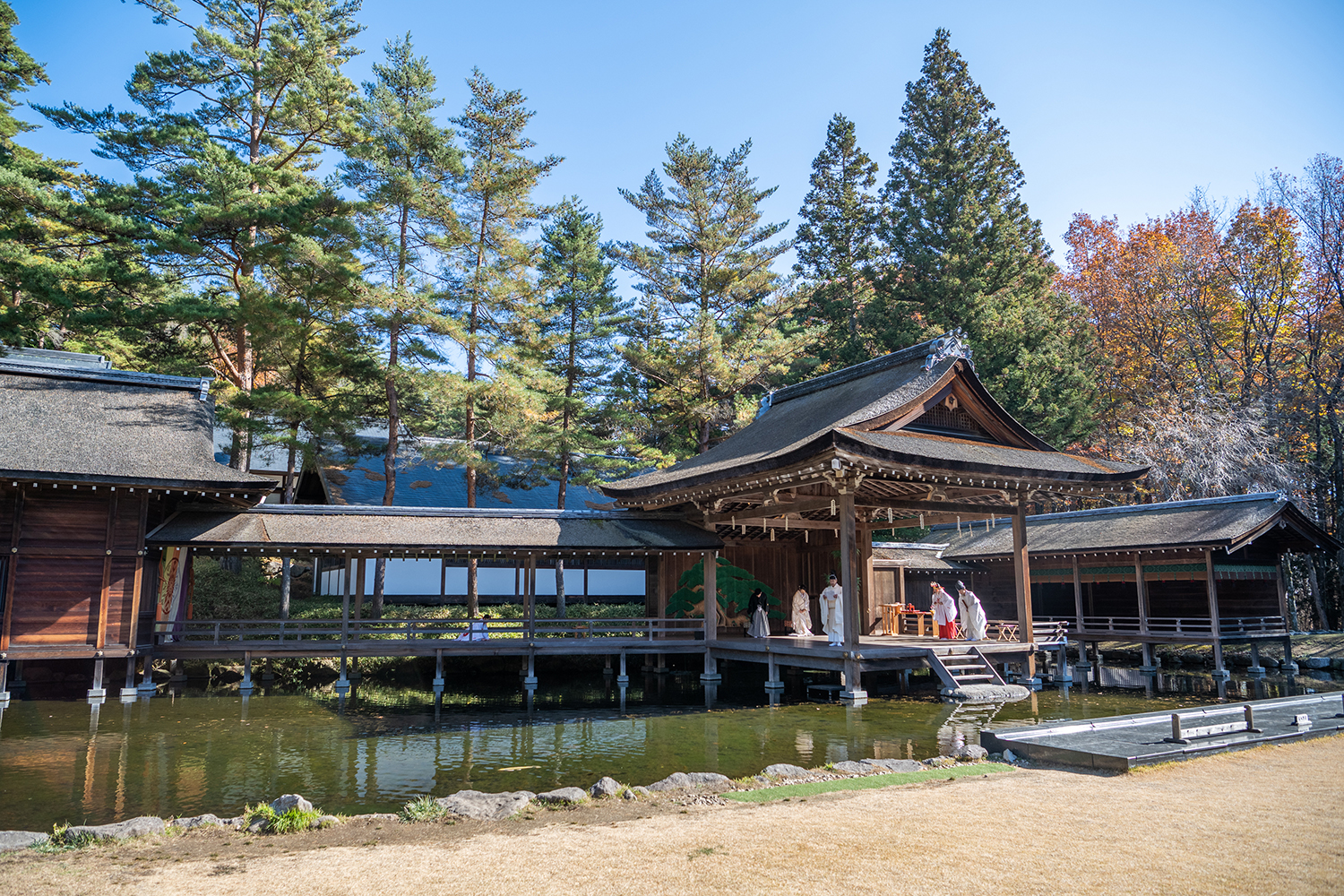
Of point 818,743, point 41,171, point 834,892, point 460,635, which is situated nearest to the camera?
point 834,892

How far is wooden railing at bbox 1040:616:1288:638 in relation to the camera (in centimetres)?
2103

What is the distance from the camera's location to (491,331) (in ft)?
84.3

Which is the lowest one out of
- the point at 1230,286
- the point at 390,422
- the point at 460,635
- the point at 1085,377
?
the point at 460,635

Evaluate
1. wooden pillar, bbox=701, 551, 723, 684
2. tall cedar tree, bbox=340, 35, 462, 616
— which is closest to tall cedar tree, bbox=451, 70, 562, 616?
tall cedar tree, bbox=340, 35, 462, 616

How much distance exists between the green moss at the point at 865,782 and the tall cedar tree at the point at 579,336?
1849 centimetres

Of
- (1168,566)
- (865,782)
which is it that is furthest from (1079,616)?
(865,782)

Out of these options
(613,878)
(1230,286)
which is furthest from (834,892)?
(1230,286)

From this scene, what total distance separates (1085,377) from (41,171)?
115 ft

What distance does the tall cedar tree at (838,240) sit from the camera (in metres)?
35.3

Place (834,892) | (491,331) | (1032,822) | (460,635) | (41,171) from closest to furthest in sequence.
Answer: (834,892)
(1032,822)
(460,635)
(41,171)
(491,331)

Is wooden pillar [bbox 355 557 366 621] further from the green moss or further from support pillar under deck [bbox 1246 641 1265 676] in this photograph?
support pillar under deck [bbox 1246 641 1265 676]

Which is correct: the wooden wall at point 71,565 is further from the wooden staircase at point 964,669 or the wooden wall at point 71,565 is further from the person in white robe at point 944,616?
the person in white robe at point 944,616

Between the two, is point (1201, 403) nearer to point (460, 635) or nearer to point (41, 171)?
point (460, 635)

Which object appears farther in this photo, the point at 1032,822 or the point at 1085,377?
the point at 1085,377
